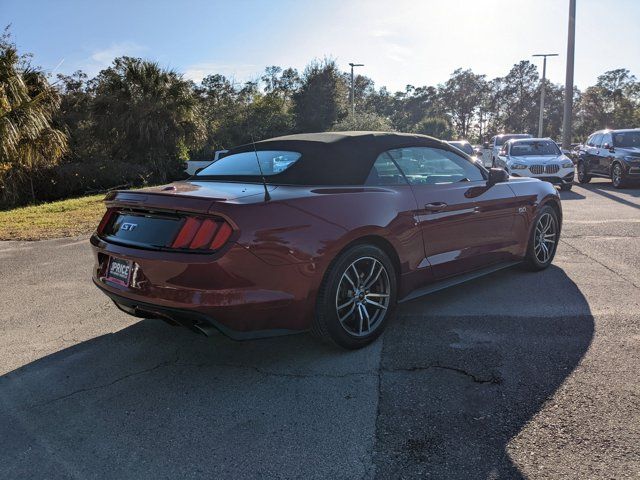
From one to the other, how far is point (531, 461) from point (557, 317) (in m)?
2.11

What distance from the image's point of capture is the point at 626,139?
49.0 ft

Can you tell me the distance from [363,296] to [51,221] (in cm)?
841

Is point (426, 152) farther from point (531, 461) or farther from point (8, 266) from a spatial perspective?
point (8, 266)

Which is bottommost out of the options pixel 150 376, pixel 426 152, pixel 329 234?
pixel 150 376

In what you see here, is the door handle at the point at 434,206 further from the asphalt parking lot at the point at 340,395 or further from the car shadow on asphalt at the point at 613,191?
the car shadow on asphalt at the point at 613,191

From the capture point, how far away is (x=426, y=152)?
14.7 ft

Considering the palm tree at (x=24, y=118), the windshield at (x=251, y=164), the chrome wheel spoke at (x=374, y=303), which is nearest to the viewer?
the chrome wheel spoke at (x=374, y=303)

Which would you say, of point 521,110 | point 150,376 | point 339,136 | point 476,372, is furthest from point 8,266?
point 521,110

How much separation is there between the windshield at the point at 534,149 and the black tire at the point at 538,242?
9.67m

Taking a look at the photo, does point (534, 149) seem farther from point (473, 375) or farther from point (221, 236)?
point (221, 236)

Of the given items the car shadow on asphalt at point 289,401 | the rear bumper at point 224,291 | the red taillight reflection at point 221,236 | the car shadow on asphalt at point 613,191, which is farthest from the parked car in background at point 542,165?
the red taillight reflection at point 221,236

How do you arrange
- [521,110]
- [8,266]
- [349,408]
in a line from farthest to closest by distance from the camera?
[521,110] < [8,266] < [349,408]

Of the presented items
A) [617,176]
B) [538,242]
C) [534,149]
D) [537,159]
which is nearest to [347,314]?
[538,242]

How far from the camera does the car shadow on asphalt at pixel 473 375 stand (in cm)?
243
